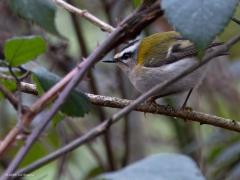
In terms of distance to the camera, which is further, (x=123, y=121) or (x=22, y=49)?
(x=123, y=121)

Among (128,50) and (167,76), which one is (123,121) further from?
(167,76)

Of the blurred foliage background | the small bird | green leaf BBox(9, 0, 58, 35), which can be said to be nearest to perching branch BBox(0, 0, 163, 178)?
green leaf BBox(9, 0, 58, 35)

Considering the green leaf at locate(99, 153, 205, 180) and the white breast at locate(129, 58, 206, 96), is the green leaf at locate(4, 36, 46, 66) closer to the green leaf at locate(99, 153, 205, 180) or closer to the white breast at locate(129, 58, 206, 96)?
the green leaf at locate(99, 153, 205, 180)

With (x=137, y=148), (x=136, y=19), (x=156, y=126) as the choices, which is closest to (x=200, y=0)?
(x=136, y=19)

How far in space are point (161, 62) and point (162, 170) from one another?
1160 mm

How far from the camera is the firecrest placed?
2.39 m

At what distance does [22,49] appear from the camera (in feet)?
3.69

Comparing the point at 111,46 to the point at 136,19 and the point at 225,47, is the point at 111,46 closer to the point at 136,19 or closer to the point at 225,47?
the point at 136,19

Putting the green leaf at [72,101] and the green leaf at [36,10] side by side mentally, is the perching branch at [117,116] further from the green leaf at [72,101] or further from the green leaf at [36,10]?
the green leaf at [36,10]

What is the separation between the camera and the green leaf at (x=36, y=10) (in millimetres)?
1278

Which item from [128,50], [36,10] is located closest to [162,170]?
[36,10]

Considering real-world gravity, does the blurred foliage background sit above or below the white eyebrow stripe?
below

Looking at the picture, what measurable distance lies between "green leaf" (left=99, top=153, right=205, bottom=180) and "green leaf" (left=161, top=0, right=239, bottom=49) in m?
0.42

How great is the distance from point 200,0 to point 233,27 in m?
3.42
